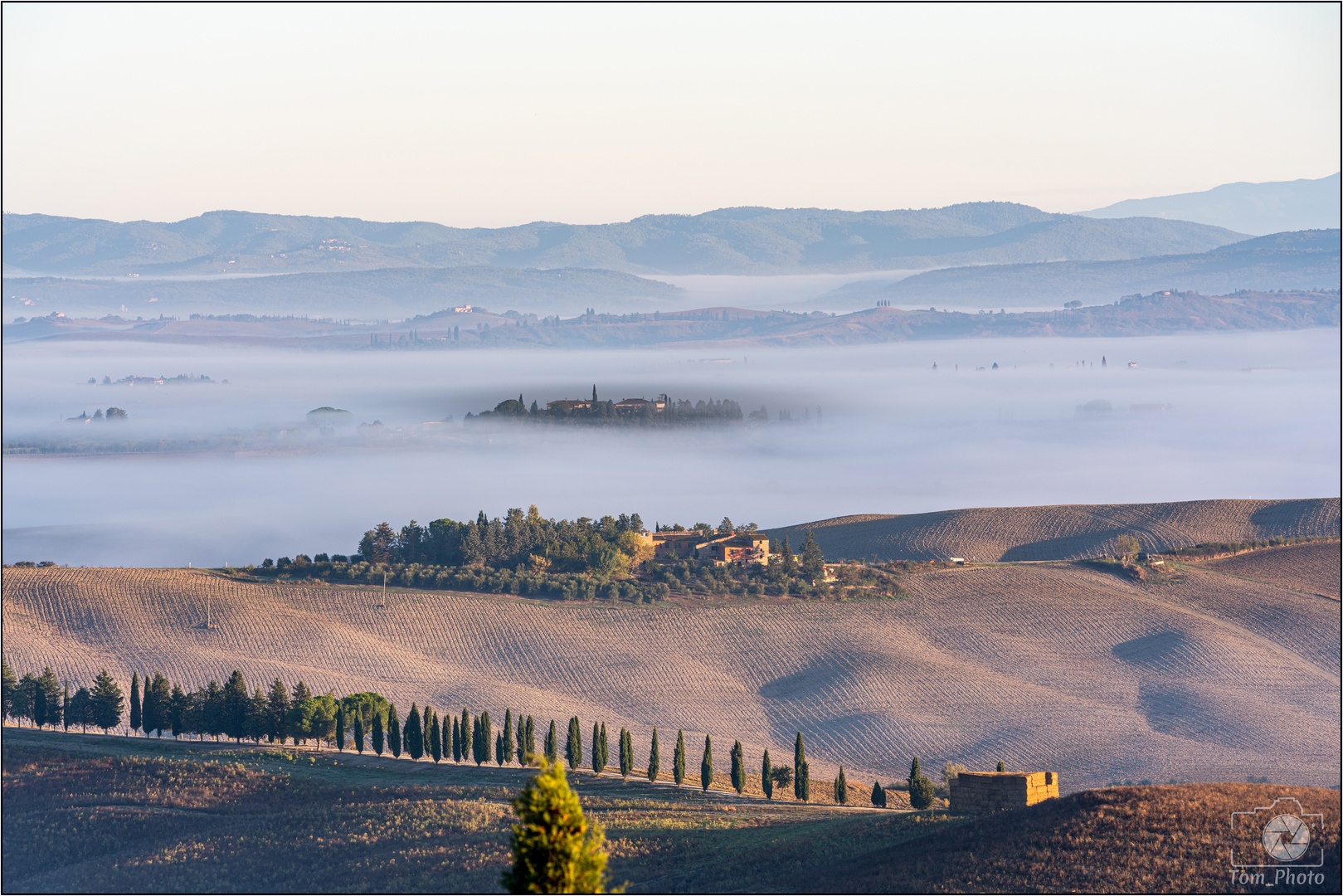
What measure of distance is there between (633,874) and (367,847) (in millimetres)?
11285

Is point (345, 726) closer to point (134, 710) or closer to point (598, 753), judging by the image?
point (134, 710)

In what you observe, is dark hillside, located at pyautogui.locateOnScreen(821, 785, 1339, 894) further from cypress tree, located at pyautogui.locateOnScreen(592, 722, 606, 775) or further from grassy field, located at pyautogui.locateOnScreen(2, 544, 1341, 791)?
grassy field, located at pyautogui.locateOnScreen(2, 544, 1341, 791)

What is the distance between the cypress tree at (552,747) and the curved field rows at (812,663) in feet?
18.0

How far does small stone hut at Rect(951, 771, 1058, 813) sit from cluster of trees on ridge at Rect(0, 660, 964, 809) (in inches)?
502

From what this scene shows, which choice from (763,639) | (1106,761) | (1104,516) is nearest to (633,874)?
(1106,761)

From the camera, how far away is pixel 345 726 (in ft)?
242

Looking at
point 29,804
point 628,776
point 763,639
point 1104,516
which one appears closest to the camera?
point 29,804

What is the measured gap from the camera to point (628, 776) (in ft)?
224

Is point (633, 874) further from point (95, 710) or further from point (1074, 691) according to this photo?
point (1074, 691)

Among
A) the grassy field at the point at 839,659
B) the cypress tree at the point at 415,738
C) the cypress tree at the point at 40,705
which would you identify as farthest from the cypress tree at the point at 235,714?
the grassy field at the point at 839,659

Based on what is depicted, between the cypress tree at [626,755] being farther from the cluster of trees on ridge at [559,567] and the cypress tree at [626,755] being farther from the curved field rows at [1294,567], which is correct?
the curved field rows at [1294,567]

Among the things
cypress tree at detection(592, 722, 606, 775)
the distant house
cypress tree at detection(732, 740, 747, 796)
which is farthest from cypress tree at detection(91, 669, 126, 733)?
the distant house

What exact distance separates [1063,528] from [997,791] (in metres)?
111

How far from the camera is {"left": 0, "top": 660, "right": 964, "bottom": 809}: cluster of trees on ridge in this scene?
67.1m
